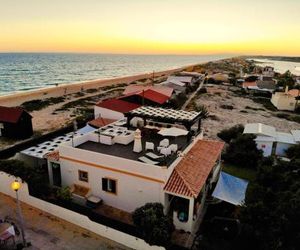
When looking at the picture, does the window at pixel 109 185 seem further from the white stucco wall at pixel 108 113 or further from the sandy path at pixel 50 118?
the sandy path at pixel 50 118

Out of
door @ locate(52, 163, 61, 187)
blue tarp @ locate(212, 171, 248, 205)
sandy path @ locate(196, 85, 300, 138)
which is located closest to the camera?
blue tarp @ locate(212, 171, 248, 205)

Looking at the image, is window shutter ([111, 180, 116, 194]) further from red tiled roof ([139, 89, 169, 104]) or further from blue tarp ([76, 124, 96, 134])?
red tiled roof ([139, 89, 169, 104])

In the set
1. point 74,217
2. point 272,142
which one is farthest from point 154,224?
point 272,142

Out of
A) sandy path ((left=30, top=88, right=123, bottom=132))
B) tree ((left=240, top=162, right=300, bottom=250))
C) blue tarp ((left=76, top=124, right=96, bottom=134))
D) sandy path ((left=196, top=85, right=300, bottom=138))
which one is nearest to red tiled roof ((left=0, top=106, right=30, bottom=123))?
sandy path ((left=30, top=88, right=123, bottom=132))

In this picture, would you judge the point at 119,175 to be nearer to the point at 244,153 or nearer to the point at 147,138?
the point at 147,138

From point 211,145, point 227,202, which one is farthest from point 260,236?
point 211,145

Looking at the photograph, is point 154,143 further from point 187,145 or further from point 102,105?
point 102,105

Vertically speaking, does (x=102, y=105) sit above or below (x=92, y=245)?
above
